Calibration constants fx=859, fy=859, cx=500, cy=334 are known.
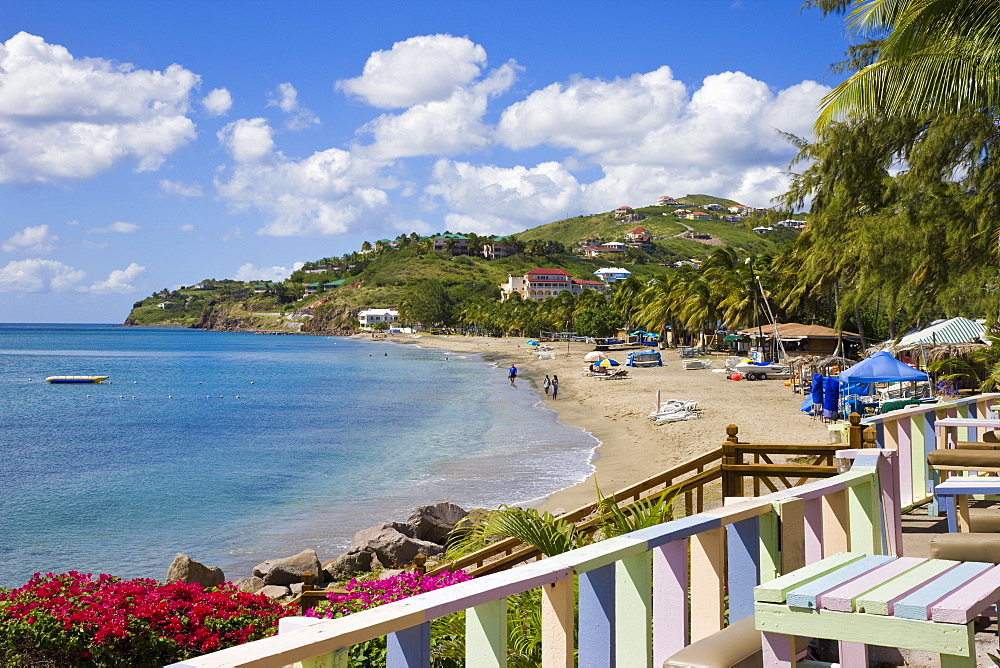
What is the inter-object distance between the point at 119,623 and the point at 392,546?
7.07 meters

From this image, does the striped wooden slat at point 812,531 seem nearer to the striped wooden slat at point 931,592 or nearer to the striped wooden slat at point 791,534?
the striped wooden slat at point 791,534

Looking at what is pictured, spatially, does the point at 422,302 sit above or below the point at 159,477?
above

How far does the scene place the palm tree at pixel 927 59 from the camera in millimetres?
11141

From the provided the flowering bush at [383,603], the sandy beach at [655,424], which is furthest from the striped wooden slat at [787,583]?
the sandy beach at [655,424]

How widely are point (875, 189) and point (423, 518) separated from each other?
13680 millimetres

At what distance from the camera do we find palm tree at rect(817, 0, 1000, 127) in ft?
36.6

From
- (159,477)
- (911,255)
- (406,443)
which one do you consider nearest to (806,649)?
(911,255)

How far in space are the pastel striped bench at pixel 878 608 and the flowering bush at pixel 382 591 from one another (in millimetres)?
2610

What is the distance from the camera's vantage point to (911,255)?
17.9 m

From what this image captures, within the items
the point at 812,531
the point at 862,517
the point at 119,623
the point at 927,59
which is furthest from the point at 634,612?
the point at 927,59

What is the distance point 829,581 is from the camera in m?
2.14

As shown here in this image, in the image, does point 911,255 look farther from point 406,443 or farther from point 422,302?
point 422,302

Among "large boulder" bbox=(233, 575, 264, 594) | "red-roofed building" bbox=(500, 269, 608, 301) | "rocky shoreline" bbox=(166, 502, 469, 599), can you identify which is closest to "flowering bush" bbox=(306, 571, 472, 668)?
"rocky shoreline" bbox=(166, 502, 469, 599)

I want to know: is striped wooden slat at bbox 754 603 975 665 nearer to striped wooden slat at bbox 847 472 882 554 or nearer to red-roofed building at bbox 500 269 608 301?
striped wooden slat at bbox 847 472 882 554
